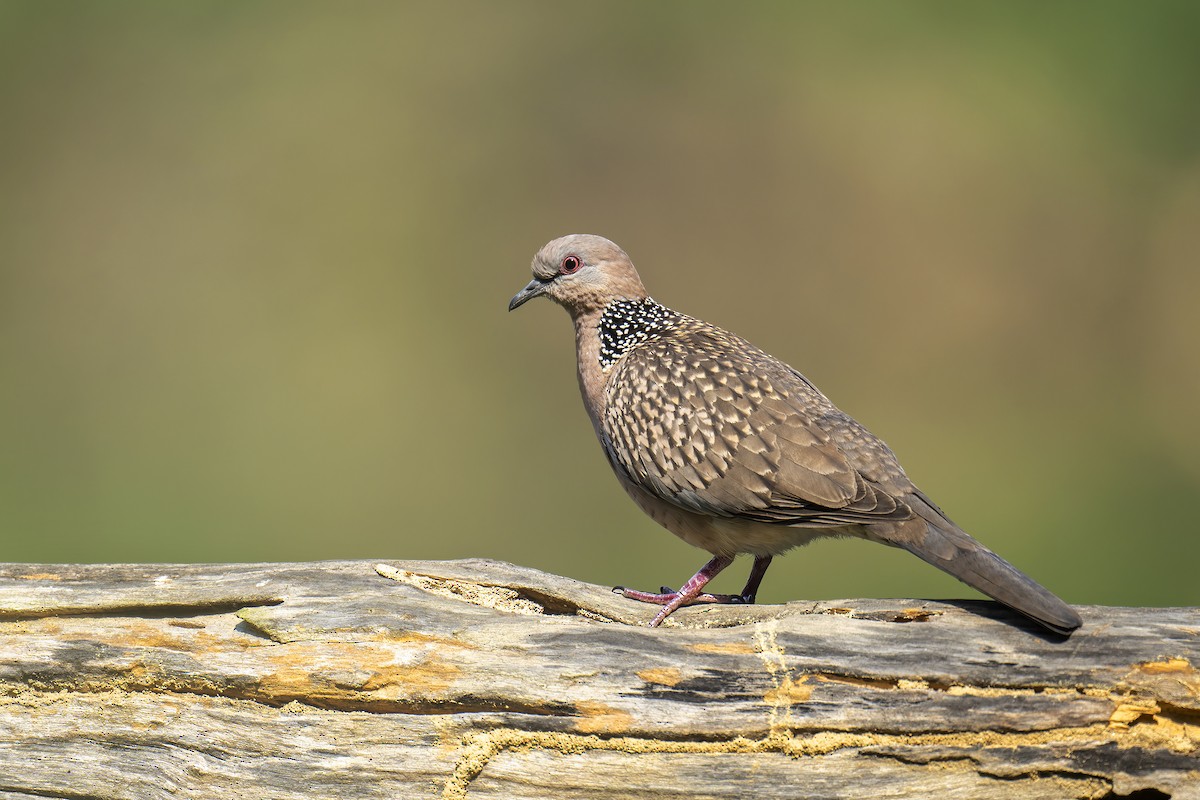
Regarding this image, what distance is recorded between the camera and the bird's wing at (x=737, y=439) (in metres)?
3.88

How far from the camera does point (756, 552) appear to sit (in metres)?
4.28

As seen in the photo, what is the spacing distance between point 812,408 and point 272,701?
206 centimetres

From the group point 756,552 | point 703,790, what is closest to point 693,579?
point 756,552

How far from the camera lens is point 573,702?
3375mm

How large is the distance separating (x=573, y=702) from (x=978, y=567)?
1.24 metres

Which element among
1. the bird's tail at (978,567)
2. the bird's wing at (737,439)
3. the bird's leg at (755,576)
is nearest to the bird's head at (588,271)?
the bird's wing at (737,439)

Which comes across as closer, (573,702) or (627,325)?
(573,702)

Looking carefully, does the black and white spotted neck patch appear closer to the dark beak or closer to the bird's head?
the bird's head

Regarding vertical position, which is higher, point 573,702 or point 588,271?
point 588,271

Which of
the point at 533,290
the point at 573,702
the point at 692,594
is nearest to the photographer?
the point at 573,702

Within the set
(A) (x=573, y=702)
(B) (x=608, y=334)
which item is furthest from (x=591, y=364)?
(A) (x=573, y=702)

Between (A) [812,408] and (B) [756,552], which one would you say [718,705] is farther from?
(A) [812,408]

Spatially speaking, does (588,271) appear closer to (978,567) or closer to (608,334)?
(608,334)

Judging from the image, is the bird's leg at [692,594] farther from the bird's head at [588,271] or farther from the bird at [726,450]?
the bird's head at [588,271]
